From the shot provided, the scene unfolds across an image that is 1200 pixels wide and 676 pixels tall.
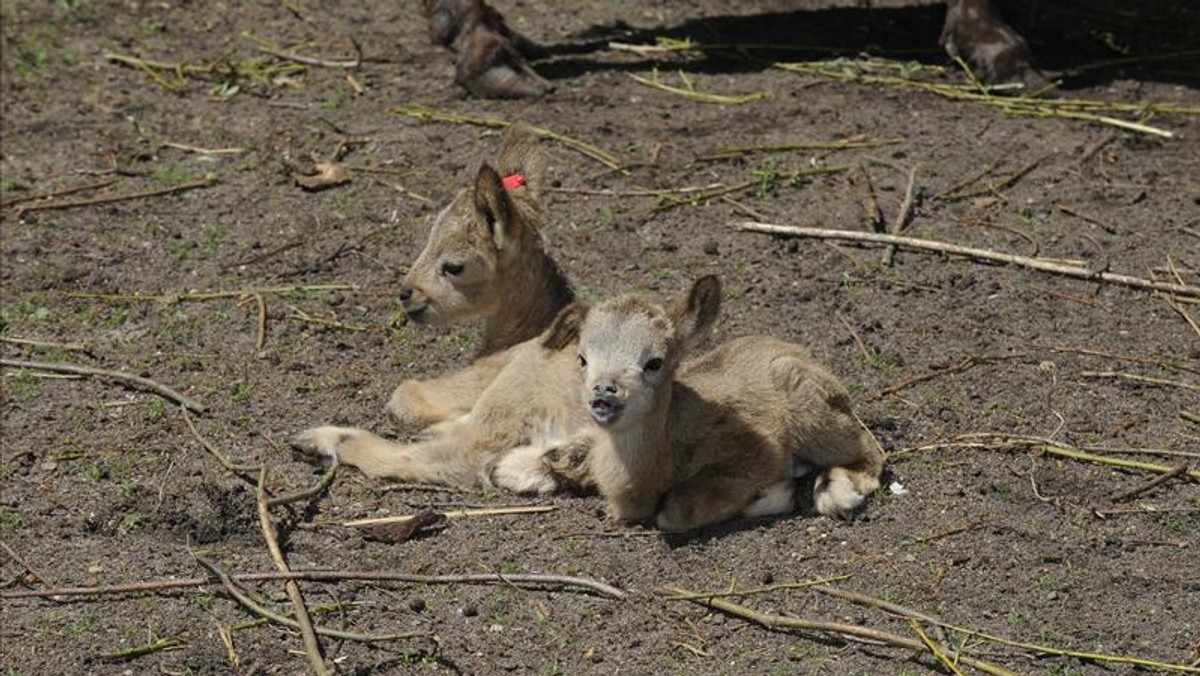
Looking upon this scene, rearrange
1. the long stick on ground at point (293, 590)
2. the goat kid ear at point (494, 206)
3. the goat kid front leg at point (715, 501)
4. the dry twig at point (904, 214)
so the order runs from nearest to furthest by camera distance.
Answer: the long stick on ground at point (293, 590), the goat kid front leg at point (715, 501), the goat kid ear at point (494, 206), the dry twig at point (904, 214)

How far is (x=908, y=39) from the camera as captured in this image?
10570 millimetres

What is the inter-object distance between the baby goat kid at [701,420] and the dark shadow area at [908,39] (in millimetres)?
3956

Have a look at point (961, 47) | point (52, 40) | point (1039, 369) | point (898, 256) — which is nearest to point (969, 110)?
point (961, 47)

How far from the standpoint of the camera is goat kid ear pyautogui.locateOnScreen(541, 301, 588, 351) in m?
6.30

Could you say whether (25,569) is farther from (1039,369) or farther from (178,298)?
(1039,369)

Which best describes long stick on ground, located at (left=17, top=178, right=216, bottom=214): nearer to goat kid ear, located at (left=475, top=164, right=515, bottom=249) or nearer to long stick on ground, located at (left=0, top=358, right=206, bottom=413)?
long stick on ground, located at (left=0, top=358, right=206, bottom=413)

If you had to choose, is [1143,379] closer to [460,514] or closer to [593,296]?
[593,296]

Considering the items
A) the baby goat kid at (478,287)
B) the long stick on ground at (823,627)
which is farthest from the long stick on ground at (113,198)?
the long stick on ground at (823,627)

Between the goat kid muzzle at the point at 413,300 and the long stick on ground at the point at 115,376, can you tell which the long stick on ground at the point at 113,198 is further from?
the goat kid muzzle at the point at 413,300

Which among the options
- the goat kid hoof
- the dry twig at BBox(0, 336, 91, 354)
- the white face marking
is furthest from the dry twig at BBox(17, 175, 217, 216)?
the white face marking

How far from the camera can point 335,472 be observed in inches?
260

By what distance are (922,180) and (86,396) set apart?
13.3 ft

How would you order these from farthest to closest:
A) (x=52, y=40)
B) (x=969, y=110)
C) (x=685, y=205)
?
1. (x=52, y=40)
2. (x=969, y=110)
3. (x=685, y=205)

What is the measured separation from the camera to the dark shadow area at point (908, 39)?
33.0 ft
